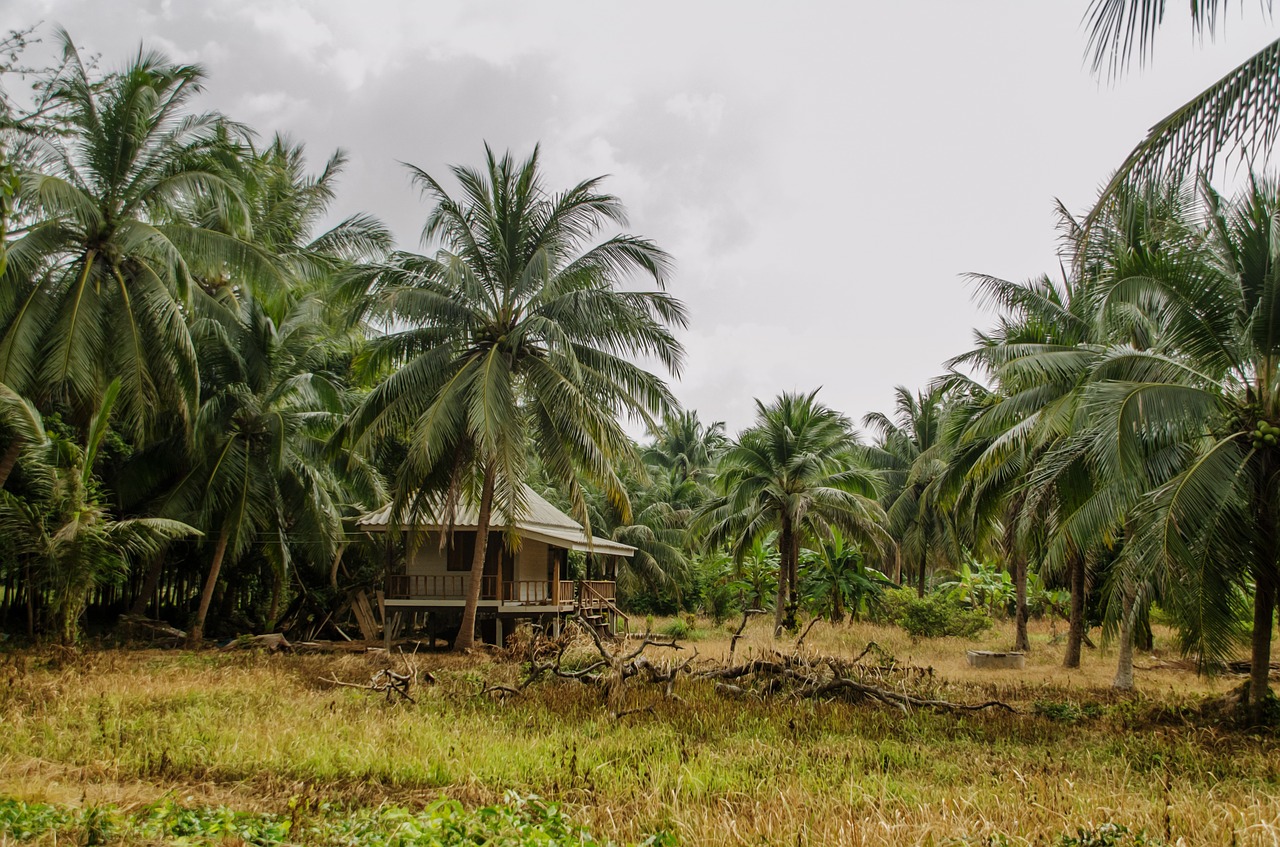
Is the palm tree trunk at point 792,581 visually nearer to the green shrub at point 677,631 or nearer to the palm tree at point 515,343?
the green shrub at point 677,631

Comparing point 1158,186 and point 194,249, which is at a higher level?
point 194,249

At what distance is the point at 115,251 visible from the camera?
14516mm

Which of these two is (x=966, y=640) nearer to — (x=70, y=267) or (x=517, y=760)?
(x=517, y=760)

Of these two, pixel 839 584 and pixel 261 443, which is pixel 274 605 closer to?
pixel 261 443

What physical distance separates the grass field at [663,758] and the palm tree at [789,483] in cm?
1050

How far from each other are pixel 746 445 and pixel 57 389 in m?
15.8

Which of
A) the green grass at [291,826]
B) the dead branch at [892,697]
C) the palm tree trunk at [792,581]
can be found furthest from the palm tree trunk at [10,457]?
the palm tree trunk at [792,581]

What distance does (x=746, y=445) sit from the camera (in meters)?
23.3

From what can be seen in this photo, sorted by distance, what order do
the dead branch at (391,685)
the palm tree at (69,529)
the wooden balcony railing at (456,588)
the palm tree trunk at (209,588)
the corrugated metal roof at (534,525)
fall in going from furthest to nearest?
the wooden balcony railing at (456,588) < the corrugated metal roof at (534,525) < the palm tree trunk at (209,588) < the palm tree at (69,529) < the dead branch at (391,685)

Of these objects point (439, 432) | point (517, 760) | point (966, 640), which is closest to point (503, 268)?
point (439, 432)

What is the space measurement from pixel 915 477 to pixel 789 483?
5564 mm

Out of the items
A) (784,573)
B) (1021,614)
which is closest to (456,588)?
(784,573)

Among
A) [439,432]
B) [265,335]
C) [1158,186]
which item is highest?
[265,335]

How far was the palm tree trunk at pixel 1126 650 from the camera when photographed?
12692 mm
